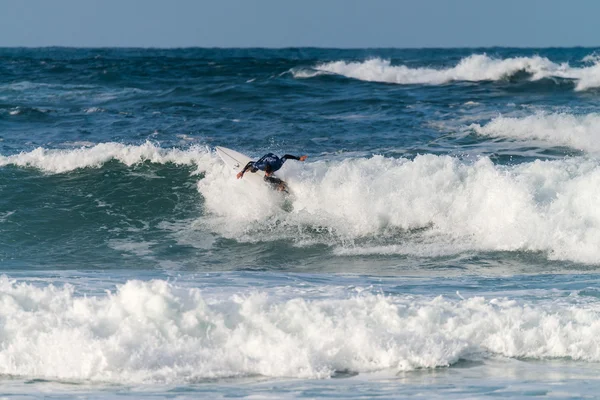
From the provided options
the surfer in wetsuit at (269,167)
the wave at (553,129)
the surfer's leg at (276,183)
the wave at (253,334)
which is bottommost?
the wave at (253,334)

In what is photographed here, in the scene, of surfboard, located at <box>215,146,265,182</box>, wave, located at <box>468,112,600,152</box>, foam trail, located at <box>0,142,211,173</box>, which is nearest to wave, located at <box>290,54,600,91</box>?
wave, located at <box>468,112,600,152</box>

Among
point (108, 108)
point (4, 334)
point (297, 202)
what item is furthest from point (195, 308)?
point (108, 108)

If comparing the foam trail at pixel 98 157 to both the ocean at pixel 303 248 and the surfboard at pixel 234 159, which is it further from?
the surfboard at pixel 234 159

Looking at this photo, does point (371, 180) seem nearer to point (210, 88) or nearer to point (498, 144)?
point (498, 144)

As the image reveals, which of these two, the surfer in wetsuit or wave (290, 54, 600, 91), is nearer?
the surfer in wetsuit

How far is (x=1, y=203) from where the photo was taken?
53.6 ft

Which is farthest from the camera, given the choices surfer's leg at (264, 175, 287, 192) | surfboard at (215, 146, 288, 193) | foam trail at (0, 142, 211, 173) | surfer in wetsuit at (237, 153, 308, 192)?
foam trail at (0, 142, 211, 173)

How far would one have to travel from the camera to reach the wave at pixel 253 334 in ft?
25.4

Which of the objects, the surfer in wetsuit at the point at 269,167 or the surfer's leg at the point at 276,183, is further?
the surfer's leg at the point at 276,183

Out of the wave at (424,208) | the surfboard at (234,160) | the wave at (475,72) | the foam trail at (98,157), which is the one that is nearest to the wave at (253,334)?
the wave at (424,208)

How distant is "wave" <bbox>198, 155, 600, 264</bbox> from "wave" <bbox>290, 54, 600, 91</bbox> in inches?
706

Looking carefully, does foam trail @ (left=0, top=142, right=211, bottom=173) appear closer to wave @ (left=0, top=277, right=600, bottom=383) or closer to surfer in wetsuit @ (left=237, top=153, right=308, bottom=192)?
surfer in wetsuit @ (left=237, top=153, right=308, bottom=192)

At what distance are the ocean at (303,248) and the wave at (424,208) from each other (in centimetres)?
4

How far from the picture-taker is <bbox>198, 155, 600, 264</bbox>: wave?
43.2ft
